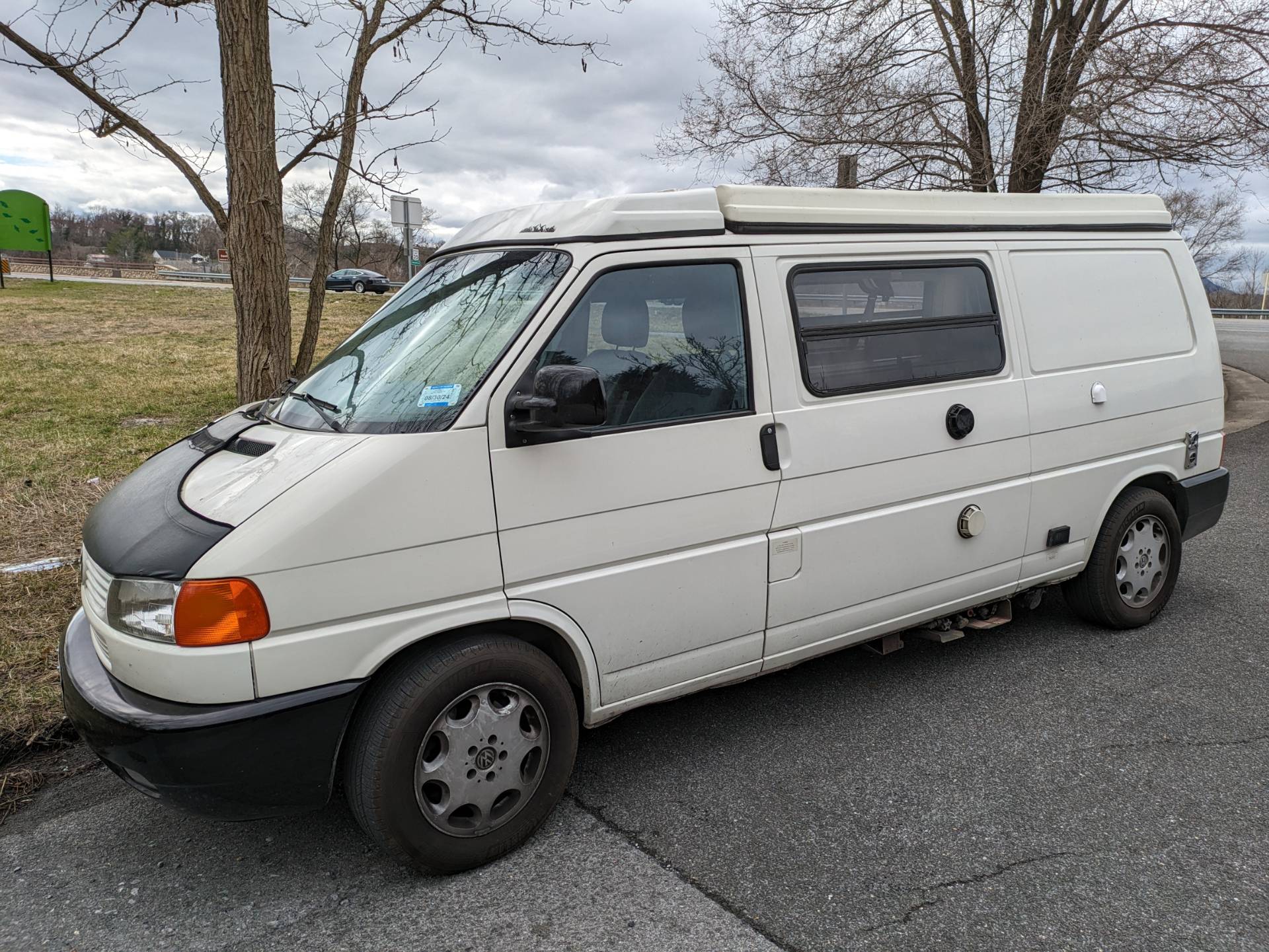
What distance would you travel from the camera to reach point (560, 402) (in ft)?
9.15

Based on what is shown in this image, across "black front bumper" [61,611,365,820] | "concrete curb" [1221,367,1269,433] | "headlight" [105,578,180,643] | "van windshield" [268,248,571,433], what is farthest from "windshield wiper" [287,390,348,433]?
"concrete curb" [1221,367,1269,433]

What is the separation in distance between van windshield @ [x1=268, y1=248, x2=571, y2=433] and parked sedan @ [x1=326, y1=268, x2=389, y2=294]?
3677cm

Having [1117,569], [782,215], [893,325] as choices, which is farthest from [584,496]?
[1117,569]

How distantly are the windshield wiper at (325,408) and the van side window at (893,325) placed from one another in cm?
170

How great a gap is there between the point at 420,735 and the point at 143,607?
2.84 feet

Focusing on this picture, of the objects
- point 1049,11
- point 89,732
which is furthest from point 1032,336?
point 1049,11

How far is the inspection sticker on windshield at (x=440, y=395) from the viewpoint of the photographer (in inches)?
114

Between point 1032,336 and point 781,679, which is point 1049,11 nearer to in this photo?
point 1032,336

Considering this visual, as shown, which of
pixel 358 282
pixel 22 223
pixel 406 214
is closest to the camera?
pixel 406 214

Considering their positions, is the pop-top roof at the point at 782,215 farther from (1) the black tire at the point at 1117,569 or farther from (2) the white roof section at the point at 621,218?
(1) the black tire at the point at 1117,569

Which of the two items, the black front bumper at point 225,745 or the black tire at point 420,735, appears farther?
the black tire at point 420,735

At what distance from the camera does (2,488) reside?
670 centimetres

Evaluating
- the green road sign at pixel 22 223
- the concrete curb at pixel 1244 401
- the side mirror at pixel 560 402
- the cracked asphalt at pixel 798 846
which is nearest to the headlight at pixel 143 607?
the cracked asphalt at pixel 798 846

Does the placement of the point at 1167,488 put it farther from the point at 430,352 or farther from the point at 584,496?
the point at 430,352
